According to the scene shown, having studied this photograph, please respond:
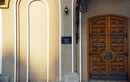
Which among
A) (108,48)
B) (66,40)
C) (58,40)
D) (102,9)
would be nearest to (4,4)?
(58,40)

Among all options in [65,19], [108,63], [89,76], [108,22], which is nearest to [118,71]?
[108,63]

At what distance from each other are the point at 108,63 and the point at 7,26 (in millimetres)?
4611

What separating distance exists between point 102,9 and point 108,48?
1696 mm

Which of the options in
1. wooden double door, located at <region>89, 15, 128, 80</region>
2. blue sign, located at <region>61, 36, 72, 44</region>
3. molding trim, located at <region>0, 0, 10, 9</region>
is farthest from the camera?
wooden double door, located at <region>89, 15, 128, 80</region>

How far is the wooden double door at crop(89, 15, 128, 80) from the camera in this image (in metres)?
9.59

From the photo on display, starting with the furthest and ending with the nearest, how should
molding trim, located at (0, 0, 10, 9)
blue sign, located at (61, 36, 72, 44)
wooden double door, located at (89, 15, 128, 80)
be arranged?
1. wooden double door, located at (89, 15, 128, 80)
2. molding trim, located at (0, 0, 10, 9)
3. blue sign, located at (61, 36, 72, 44)

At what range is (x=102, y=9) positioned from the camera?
9539 millimetres

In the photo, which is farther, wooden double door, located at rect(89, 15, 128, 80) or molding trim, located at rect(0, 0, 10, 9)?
wooden double door, located at rect(89, 15, 128, 80)

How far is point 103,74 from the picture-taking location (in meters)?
9.65

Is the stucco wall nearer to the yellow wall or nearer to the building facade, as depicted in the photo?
the building facade

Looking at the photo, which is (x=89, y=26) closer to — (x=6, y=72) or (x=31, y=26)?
(x=31, y=26)

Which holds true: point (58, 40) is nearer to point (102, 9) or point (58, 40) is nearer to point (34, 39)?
point (34, 39)

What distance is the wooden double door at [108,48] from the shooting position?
9586 mm

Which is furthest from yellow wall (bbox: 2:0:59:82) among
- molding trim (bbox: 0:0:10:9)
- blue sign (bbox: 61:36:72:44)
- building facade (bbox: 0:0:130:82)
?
blue sign (bbox: 61:36:72:44)
